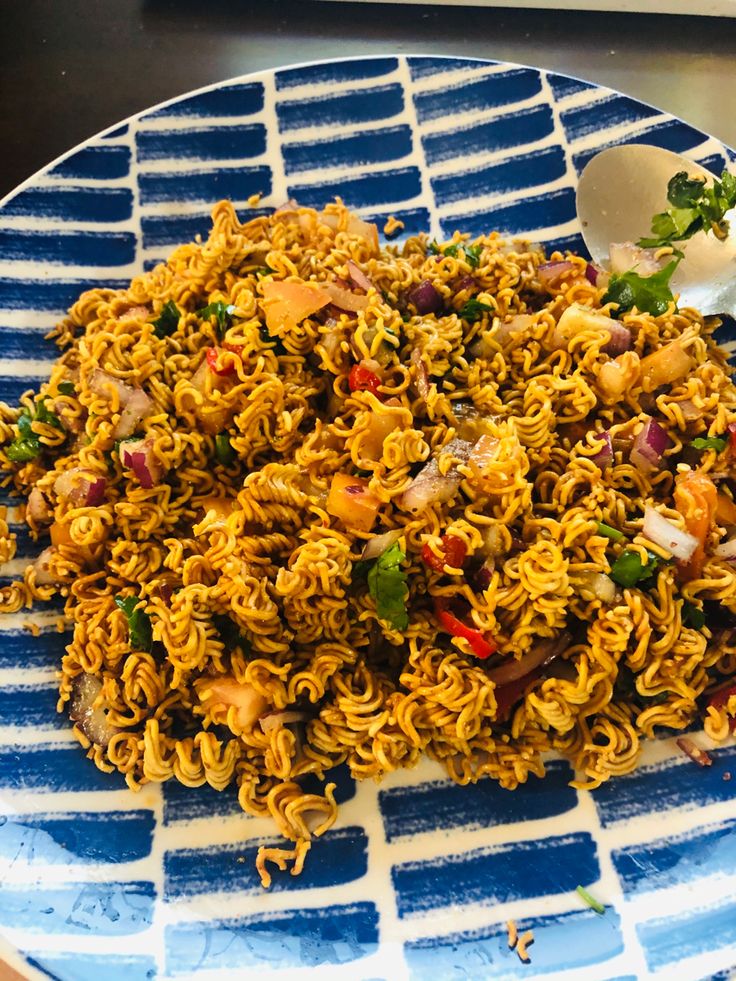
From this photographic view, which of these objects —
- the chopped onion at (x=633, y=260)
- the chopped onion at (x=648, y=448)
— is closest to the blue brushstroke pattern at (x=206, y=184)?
the chopped onion at (x=633, y=260)

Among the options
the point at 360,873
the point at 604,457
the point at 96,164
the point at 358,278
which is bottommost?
the point at 360,873

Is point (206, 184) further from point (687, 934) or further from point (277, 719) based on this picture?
point (687, 934)

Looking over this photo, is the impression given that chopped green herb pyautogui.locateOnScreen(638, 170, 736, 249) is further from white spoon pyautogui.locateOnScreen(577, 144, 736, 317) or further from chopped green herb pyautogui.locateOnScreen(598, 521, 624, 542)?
chopped green herb pyautogui.locateOnScreen(598, 521, 624, 542)

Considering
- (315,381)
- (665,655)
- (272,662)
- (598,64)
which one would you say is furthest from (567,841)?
(598,64)

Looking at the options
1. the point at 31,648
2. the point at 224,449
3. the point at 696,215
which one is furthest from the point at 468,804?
the point at 696,215

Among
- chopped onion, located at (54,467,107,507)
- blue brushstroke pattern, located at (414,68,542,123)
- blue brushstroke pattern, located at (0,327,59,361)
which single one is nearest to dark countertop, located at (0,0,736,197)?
blue brushstroke pattern, located at (414,68,542,123)

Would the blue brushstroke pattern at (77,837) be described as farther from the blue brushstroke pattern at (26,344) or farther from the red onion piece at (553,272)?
the red onion piece at (553,272)

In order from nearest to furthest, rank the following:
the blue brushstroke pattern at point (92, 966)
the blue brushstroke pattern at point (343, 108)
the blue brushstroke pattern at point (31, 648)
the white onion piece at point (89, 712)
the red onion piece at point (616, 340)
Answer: the blue brushstroke pattern at point (92, 966) → the white onion piece at point (89, 712) → the blue brushstroke pattern at point (31, 648) → the red onion piece at point (616, 340) → the blue brushstroke pattern at point (343, 108)
